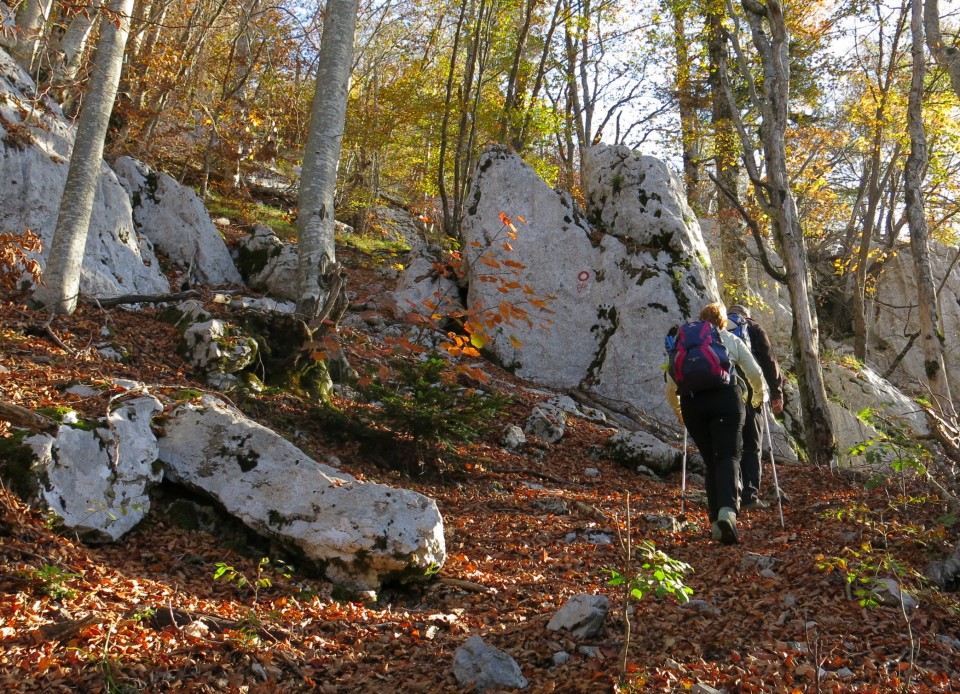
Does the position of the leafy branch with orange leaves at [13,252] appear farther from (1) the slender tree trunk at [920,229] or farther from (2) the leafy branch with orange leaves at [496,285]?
(1) the slender tree trunk at [920,229]

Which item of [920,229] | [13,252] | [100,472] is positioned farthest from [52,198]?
[920,229]

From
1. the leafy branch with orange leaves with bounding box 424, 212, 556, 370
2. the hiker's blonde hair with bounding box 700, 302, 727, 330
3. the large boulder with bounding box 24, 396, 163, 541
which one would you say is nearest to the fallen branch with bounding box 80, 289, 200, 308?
the large boulder with bounding box 24, 396, 163, 541

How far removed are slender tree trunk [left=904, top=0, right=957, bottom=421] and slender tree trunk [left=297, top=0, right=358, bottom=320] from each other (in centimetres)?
821

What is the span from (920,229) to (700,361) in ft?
22.8

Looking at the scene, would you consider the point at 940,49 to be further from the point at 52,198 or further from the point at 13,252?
the point at 52,198

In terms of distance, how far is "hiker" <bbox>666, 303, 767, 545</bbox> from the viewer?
4918mm

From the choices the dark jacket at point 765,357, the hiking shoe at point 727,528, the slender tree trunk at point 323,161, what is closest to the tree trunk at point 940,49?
the dark jacket at point 765,357

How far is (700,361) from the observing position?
4.98 m

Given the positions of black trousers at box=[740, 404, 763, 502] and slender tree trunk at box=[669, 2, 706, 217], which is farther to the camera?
slender tree trunk at box=[669, 2, 706, 217]

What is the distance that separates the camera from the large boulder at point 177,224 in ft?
33.2

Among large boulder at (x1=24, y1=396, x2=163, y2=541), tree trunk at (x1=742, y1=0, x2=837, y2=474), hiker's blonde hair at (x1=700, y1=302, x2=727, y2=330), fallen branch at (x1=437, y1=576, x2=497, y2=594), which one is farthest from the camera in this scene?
tree trunk at (x1=742, y1=0, x2=837, y2=474)

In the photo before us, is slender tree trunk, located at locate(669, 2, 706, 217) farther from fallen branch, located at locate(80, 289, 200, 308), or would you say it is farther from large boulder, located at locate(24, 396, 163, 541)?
large boulder, located at locate(24, 396, 163, 541)

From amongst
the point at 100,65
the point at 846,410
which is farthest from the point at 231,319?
the point at 846,410

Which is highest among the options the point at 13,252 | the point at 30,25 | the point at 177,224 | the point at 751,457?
the point at 30,25
